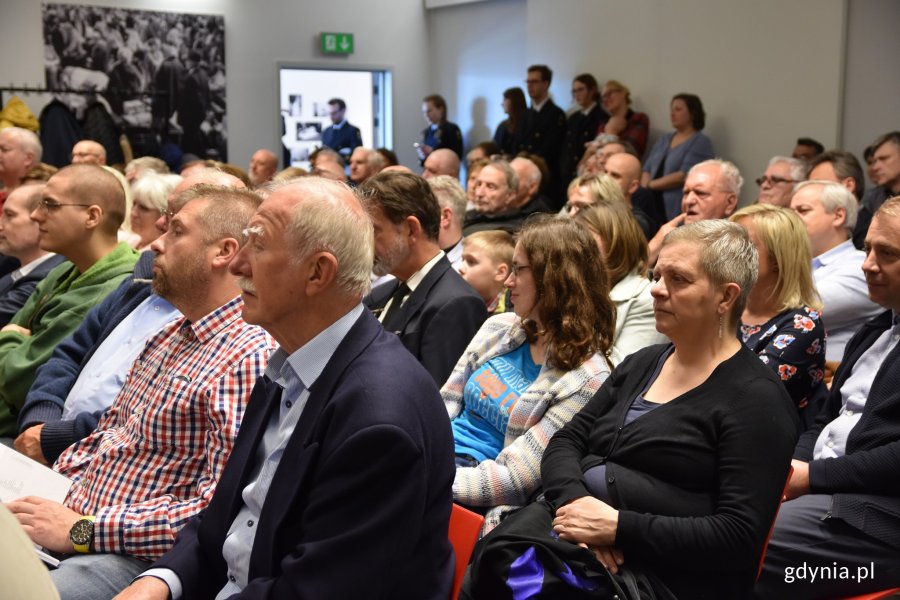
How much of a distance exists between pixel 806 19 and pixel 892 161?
182 cm

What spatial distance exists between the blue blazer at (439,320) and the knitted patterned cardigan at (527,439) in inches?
22.7

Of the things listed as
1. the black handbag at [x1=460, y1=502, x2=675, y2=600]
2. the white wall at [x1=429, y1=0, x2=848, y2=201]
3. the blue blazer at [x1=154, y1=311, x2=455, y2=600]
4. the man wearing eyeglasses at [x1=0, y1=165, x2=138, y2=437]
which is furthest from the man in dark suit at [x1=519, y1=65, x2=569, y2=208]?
the blue blazer at [x1=154, y1=311, x2=455, y2=600]

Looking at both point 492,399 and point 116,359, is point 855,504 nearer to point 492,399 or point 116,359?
point 492,399

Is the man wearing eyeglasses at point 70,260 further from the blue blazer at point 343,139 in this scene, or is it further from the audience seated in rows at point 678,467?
the blue blazer at point 343,139

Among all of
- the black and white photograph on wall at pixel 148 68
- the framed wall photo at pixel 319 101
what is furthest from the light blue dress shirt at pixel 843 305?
the framed wall photo at pixel 319 101

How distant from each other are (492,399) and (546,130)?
762cm

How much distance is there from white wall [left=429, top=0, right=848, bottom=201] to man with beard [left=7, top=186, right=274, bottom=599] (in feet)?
20.2

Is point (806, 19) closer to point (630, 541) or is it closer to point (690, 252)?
point (690, 252)

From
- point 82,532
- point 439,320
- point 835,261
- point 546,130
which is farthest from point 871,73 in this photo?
point 82,532

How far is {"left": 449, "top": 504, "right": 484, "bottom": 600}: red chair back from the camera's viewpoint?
189 centimetres

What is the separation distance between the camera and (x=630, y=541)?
2.22 m

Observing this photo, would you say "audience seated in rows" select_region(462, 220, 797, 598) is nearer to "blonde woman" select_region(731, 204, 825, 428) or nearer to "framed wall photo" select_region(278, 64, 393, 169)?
"blonde woman" select_region(731, 204, 825, 428)

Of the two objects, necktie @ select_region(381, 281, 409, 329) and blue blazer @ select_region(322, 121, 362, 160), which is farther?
blue blazer @ select_region(322, 121, 362, 160)

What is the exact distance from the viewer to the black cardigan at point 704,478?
216cm
